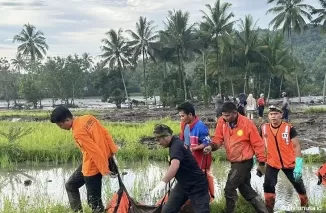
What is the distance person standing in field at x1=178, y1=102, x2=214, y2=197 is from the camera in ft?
14.8

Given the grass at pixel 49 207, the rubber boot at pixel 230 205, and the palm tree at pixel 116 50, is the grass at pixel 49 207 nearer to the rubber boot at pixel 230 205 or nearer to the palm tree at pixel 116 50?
the rubber boot at pixel 230 205

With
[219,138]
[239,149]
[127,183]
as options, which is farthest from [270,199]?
[127,183]

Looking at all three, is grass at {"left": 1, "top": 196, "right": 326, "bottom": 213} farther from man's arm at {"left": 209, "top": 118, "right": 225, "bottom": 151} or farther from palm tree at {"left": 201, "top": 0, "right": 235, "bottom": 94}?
palm tree at {"left": 201, "top": 0, "right": 235, "bottom": 94}

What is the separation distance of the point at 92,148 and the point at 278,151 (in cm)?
216

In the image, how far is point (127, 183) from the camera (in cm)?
764

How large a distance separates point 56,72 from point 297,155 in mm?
45790

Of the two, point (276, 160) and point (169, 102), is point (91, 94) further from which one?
point (276, 160)

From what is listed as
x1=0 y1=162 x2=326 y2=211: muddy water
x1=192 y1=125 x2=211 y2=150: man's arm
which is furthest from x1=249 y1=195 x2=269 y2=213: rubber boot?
x1=0 y1=162 x2=326 y2=211: muddy water

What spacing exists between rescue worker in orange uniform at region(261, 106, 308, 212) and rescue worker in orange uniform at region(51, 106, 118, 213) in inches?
72.5

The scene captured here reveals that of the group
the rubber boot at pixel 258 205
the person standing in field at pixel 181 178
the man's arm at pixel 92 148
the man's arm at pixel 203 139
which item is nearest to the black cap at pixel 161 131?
the person standing in field at pixel 181 178

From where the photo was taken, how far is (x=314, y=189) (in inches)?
274

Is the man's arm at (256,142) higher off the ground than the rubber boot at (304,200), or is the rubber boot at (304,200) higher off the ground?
the man's arm at (256,142)

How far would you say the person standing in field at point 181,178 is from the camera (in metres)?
3.73

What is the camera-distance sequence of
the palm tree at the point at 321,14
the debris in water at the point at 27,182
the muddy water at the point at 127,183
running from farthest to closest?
the palm tree at the point at 321,14 < the debris in water at the point at 27,182 < the muddy water at the point at 127,183
